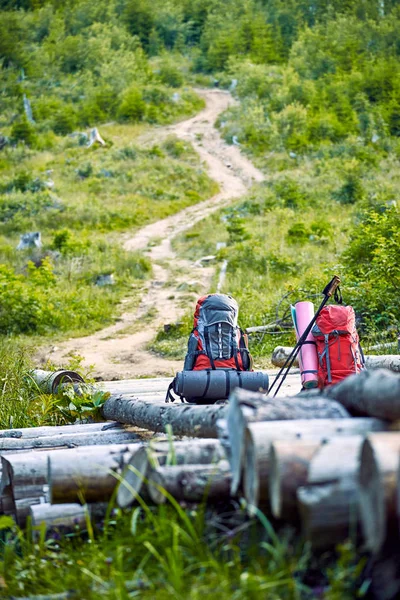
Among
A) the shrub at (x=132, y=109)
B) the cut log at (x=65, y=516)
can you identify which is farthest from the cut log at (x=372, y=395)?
the shrub at (x=132, y=109)

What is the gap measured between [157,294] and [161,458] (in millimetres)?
12384

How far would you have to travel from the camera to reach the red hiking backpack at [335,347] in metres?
5.79

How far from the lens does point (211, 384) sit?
223 inches

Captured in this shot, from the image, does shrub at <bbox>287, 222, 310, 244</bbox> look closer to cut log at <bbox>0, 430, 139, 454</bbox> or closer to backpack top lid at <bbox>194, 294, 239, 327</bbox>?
backpack top lid at <bbox>194, 294, 239, 327</bbox>

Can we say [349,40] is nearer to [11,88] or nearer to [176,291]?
[11,88]

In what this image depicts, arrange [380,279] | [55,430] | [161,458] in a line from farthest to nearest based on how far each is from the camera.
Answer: [380,279] → [55,430] → [161,458]

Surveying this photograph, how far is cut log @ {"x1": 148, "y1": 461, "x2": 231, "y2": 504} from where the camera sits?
302 centimetres

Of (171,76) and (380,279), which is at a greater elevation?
(380,279)

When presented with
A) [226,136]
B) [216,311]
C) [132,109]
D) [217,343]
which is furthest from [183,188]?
[217,343]

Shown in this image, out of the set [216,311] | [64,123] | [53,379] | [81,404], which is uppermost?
[216,311]

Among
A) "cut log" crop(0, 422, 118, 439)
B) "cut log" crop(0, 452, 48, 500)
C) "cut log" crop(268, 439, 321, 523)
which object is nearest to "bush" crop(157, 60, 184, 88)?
"cut log" crop(0, 422, 118, 439)

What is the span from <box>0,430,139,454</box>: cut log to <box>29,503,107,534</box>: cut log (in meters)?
1.52

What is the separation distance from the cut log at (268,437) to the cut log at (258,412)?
0.05 m

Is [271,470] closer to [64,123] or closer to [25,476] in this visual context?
[25,476]
